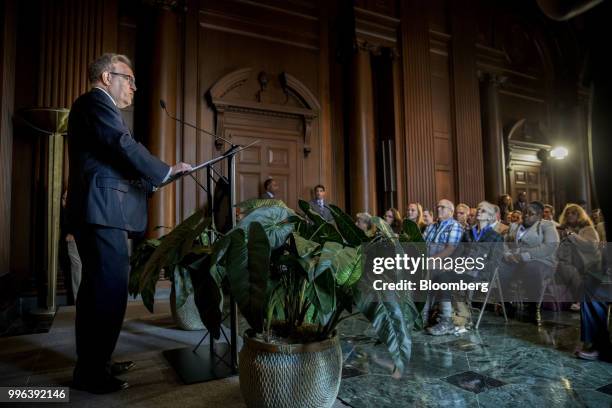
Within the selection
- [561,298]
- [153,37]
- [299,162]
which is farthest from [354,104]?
[561,298]

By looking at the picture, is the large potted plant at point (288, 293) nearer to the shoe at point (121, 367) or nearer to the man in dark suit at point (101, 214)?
the man in dark suit at point (101, 214)

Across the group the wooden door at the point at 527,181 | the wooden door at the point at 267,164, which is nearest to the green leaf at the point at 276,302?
the wooden door at the point at 267,164

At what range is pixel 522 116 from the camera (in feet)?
25.0

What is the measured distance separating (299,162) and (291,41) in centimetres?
172

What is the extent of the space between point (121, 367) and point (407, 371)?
1390 mm

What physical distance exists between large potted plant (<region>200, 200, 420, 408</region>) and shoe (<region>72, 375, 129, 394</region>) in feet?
2.14

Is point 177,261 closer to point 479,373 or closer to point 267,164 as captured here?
point 479,373

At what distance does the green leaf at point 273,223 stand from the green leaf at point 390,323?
0.30 m

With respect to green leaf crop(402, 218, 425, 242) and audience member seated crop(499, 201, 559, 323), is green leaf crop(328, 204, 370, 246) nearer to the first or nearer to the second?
green leaf crop(402, 218, 425, 242)

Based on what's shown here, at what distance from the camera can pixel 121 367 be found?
1.86 metres

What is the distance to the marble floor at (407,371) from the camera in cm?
157

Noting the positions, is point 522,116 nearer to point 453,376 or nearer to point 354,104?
point 354,104

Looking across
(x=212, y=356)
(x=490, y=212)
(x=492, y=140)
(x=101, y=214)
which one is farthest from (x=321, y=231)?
(x=492, y=140)

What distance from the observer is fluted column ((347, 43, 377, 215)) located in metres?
5.58
